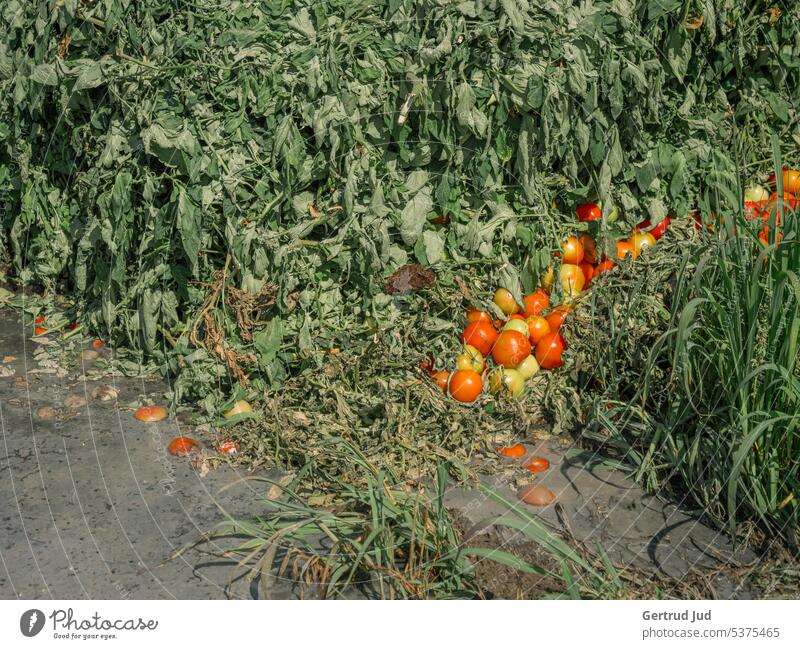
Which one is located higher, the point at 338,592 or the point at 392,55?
the point at 392,55

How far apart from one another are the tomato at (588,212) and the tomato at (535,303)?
0.33 metres

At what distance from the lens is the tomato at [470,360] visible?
10.5ft

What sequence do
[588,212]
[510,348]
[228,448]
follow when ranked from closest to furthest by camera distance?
[228,448] < [510,348] < [588,212]

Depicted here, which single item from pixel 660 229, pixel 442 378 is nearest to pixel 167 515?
pixel 442 378

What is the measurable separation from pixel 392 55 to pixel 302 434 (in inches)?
53.8

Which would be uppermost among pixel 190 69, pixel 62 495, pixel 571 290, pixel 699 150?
pixel 190 69

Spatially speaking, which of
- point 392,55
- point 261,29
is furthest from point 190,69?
point 392,55

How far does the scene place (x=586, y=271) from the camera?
3.48 m

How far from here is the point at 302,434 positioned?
9.86ft

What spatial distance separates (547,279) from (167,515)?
1.61 meters

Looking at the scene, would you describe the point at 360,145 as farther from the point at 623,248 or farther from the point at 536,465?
the point at 536,465

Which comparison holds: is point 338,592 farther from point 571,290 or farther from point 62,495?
point 571,290

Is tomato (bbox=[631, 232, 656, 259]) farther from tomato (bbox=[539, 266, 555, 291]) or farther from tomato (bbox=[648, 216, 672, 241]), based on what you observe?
tomato (bbox=[539, 266, 555, 291])
